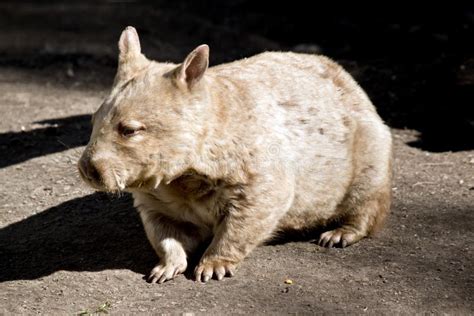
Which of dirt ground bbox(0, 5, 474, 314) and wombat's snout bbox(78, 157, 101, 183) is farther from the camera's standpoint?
dirt ground bbox(0, 5, 474, 314)

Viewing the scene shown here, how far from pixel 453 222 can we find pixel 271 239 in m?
1.09

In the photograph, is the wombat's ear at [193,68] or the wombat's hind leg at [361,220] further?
the wombat's hind leg at [361,220]

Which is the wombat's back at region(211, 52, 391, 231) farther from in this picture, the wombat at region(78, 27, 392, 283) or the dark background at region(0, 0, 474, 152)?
the dark background at region(0, 0, 474, 152)

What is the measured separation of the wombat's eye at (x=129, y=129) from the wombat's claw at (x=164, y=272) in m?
0.76

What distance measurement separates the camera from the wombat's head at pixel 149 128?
3.70 metres

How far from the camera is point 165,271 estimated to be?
4066 mm

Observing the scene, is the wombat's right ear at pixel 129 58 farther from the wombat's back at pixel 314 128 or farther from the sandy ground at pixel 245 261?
the sandy ground at pixel 245 261

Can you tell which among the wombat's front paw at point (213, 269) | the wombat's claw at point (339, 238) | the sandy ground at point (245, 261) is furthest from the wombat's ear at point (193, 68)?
the wombat's claw at point (339, 238)

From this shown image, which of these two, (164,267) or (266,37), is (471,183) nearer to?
(164,267)

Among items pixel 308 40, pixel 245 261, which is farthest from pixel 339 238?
pixel 308 40

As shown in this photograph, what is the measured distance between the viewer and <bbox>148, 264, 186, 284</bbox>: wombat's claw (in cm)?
404

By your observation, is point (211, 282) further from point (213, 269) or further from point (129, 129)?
point (129, 129)

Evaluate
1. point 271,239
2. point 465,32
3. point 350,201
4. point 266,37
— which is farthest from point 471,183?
point 266,37

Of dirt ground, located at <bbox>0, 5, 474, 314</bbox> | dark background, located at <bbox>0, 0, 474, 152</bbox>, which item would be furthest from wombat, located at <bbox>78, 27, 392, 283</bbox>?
dark background, located at <bbox>0, 0, 474, 152</bbox>
